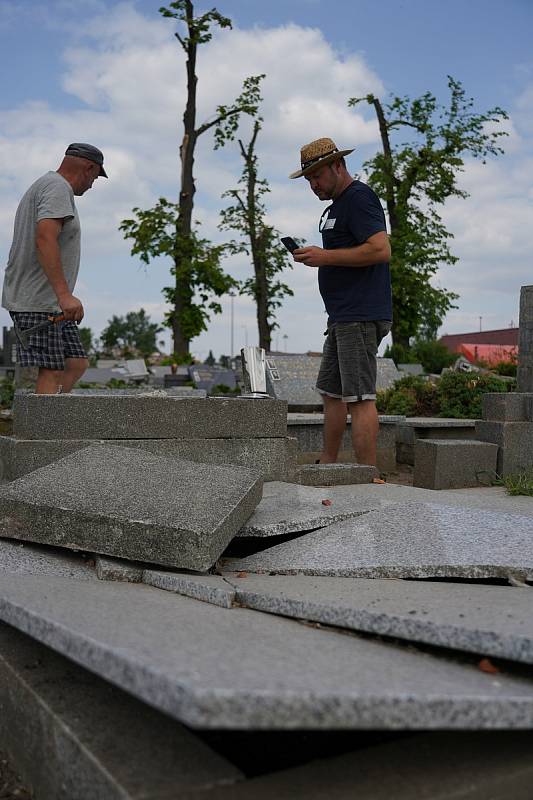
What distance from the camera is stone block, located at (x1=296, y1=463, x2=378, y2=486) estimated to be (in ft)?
15.3

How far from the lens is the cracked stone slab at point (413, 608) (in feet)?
5.65

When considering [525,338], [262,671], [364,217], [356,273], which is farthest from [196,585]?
[525,338]

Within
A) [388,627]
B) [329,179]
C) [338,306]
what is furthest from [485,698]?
[329,179]

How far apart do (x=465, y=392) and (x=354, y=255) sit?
14.4ft

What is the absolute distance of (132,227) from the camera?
1797 centimetres

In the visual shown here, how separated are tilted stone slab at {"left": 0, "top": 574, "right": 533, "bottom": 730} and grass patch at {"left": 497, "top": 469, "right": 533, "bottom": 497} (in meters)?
3.35

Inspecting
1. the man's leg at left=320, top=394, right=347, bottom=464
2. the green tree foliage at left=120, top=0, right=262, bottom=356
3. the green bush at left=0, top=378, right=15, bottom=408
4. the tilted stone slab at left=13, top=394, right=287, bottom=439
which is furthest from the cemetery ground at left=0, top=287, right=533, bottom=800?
the green tree foliage at left=120, top=0, right=262, bottom=356

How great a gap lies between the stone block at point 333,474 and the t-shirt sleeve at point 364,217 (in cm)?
136

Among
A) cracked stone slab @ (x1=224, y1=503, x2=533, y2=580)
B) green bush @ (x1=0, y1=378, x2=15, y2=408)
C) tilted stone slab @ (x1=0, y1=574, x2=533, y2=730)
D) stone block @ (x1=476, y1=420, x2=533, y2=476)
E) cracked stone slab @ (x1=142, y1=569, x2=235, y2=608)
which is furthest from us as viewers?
green bush @ (x1=0, y1=378, x2=15, y2=408)

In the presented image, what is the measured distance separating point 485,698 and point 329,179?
12.6 ft

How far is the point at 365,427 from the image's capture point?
185 inches

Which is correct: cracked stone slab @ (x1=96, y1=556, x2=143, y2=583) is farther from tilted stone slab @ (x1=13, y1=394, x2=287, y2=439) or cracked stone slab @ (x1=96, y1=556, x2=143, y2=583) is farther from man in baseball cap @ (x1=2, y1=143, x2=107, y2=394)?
man in baseball cap @ (x1=2, y1=143, x2=107, y2=394)

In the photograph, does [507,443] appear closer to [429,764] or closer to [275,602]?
[275,602]

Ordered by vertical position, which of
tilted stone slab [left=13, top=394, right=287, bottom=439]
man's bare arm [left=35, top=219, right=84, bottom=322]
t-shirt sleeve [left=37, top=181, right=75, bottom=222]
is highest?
t-shirt sleeve [left=37, top=181, right=75, bottom=222]
